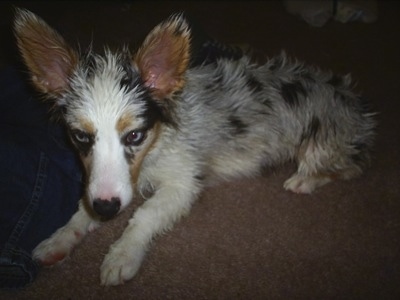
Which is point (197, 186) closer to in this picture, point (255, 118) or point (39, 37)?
point (255, 118)

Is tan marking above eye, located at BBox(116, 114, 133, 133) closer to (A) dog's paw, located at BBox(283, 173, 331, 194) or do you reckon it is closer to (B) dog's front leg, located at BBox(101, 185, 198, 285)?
(B) dog's front leg, located at BBox(101, 185, 198, 285)

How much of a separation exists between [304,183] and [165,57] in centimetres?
131

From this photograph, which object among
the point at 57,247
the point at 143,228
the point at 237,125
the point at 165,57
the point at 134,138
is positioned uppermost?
the point at 165,57

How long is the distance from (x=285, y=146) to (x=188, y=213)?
31.2 inches

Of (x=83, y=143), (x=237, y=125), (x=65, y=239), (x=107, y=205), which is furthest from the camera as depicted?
(x=237, y=125)

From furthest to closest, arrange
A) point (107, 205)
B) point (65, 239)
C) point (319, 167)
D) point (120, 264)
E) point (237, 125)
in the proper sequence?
point (319, 167), point (237, 125), point (65, 239), point (120, 264), point (107, 205)

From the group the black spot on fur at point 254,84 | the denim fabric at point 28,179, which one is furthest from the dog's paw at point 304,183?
the denim fabric at point 28,179

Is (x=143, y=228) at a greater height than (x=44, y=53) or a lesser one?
lesser

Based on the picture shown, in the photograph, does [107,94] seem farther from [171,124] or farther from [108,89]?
[171,124]

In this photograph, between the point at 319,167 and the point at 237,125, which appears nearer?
the point at 237,125

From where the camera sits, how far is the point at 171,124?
2324mm

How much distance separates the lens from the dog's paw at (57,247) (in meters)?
2.17

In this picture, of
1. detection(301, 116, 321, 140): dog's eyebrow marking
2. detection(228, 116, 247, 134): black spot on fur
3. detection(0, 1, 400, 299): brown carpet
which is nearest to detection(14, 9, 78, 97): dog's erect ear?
detection(0, 1, 400, 299): brown carpet

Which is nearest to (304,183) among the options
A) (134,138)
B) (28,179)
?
(134,138)
